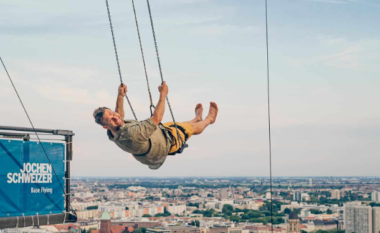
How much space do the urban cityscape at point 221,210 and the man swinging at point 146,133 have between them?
2762cm

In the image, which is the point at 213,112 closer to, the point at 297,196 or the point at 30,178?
the point at 30,178

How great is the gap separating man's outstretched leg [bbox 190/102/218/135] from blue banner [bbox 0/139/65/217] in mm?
735

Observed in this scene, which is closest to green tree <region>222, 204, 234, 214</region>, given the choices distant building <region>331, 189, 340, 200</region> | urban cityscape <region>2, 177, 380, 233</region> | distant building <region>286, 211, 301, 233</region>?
urban cityscape <region>2, 177, 380, 233</region>

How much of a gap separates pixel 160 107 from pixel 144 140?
17cm

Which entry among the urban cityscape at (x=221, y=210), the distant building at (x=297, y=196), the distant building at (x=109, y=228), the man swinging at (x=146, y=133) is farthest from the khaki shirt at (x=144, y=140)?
the distant building at (x=297, y=196)

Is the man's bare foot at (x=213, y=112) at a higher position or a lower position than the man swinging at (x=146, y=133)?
higher

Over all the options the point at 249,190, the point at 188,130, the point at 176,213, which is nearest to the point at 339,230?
the point at 176,213

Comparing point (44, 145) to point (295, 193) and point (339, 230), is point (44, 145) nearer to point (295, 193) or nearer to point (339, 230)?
point (339, 230)

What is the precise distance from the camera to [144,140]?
2.70m

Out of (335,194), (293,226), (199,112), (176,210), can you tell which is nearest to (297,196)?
(335,194)

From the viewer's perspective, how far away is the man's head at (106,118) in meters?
2.61

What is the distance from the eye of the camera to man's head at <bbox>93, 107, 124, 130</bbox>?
2.61 meters

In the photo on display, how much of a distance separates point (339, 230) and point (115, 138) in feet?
139

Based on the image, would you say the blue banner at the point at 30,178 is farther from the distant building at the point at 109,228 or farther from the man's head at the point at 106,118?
the distant building at the point at 109,228
